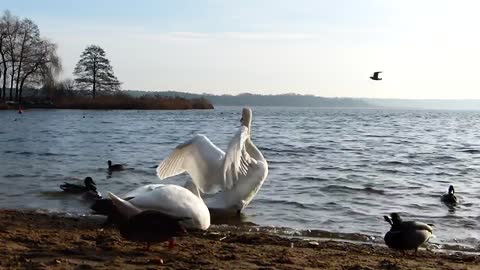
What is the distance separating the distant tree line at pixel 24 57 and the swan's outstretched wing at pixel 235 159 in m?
59.6

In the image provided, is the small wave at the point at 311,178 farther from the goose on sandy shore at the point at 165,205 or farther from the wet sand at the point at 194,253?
the goose on sandy shore at the point at 165,205

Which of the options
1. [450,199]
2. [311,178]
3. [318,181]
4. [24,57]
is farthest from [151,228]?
[24,57]

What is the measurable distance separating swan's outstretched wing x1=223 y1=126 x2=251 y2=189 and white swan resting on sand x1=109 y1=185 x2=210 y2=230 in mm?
1427

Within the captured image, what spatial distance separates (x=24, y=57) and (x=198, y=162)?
59.3 meters

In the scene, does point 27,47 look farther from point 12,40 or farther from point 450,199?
point 450,199

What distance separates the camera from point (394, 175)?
16.5 meters

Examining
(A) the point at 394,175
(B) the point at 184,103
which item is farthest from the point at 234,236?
(B) the point at 184,103

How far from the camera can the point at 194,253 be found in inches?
244

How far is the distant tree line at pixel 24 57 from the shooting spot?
211 feet

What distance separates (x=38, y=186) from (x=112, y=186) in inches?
59.7

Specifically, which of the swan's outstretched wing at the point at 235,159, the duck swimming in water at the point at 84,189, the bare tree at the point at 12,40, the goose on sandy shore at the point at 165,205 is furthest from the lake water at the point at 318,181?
the bare tree at the point at 12,40

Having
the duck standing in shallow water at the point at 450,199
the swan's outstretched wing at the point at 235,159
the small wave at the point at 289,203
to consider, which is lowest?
the small wave at the point at 289,203

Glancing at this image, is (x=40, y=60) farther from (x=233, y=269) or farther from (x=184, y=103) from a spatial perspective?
(x=233, y=269)

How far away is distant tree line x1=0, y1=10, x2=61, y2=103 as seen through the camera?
64.4 metres
